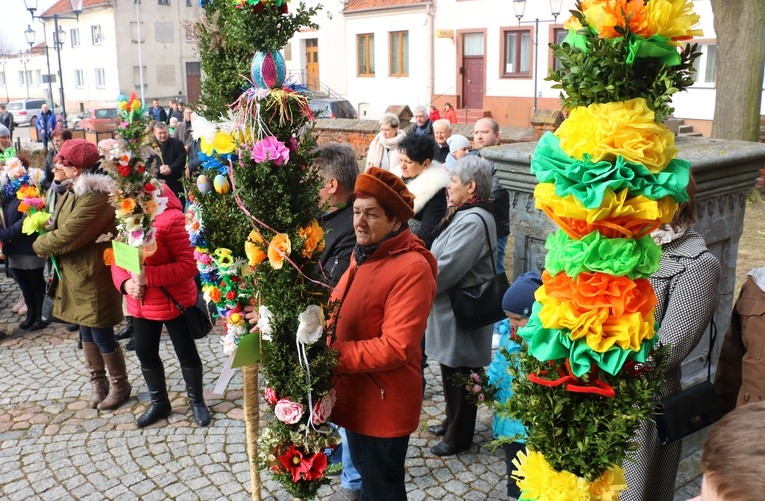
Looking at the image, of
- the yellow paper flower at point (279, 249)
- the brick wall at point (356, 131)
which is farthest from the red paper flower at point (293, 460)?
the brick wall at point (356, 131)

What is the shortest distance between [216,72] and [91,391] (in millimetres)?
3661

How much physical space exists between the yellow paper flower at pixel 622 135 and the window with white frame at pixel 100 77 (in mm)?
51103

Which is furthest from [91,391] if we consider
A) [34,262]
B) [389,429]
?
[389,429]

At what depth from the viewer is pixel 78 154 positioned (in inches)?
199

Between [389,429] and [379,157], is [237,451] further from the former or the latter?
[379,157]

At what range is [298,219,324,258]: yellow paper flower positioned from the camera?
2.91 m

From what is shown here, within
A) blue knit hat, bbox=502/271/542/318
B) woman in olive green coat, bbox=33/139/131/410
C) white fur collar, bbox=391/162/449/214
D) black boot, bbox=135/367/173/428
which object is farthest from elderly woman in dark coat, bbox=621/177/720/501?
woman in olive green coat, bbox=33/139/131/410

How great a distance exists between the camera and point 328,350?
9.66ft

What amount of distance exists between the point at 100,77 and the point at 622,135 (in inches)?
2052

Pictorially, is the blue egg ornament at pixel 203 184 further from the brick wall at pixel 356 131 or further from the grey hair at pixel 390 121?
the brick wall at pixel 356 131

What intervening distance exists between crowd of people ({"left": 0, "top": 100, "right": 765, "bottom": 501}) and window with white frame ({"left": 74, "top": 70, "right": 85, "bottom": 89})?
159 ft

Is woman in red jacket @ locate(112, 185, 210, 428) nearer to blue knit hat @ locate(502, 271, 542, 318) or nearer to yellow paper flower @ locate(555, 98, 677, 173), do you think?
blue knit hat @ locate(502, 271, 542, 318)

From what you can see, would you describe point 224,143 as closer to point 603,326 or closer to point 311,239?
point 311,239

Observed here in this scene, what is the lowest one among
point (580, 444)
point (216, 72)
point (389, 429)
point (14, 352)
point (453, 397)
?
point (14, 352)
